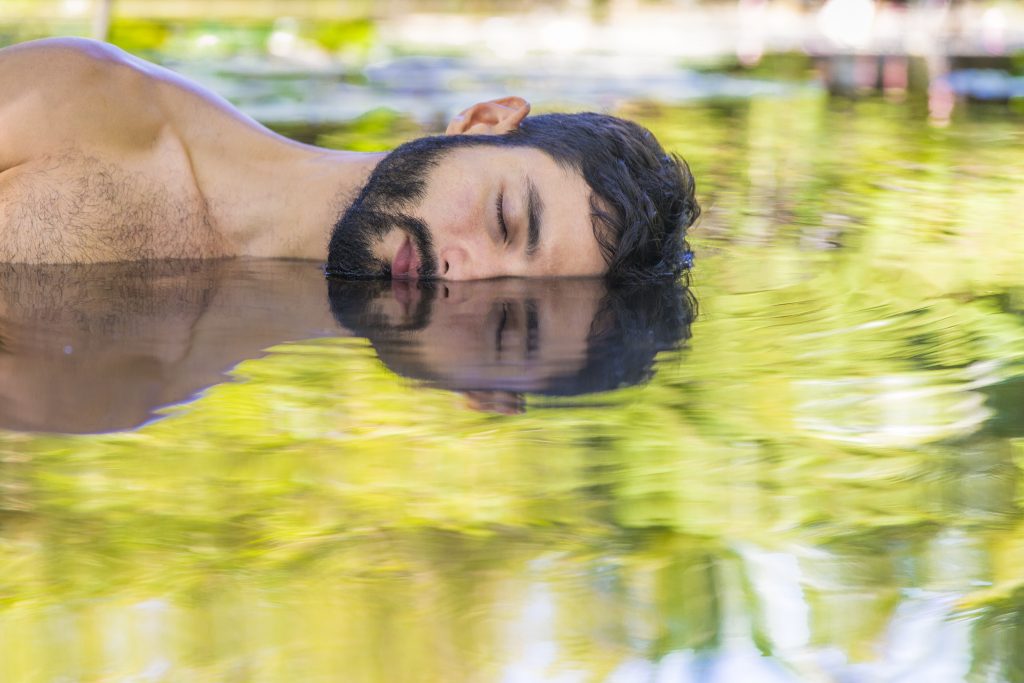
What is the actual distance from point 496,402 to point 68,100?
0.97m

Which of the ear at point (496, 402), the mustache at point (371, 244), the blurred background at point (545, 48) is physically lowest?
the ear at point (496, 402)

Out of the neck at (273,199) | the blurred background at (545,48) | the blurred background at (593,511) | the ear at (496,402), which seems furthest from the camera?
the blurred background at (545,48)

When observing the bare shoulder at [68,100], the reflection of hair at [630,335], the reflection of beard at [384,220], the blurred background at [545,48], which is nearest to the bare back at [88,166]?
the bare shoulder at [68,100]

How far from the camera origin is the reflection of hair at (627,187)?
71.8 inches

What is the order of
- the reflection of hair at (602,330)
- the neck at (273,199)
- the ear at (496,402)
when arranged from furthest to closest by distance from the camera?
1. the neck at (273,199)
2. the reflection of hair at (602,330)
3. the ear at (496,402)

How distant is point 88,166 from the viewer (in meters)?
1.80

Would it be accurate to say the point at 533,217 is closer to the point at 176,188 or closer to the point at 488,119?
the point at 488,119

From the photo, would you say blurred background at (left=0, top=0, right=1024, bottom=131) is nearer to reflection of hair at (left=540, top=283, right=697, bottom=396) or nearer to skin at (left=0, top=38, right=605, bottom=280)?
skin at (left=0, top=38, right=605, bottom=280)

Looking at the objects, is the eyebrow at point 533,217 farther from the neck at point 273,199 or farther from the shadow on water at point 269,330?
the neck at point 273,199

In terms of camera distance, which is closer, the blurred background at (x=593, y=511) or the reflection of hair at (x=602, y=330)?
the blurred background at (x=593, y=511)

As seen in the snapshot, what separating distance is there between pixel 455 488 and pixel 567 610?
8.1 inches

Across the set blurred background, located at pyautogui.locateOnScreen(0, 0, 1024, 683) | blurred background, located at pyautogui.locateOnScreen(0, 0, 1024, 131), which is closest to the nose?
blurred background, located at pyautogui.locateOnScreen(0, 0, 1024, 683)

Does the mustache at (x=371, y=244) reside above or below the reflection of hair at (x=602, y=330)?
above

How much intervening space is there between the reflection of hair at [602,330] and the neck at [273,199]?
0.21 metres
